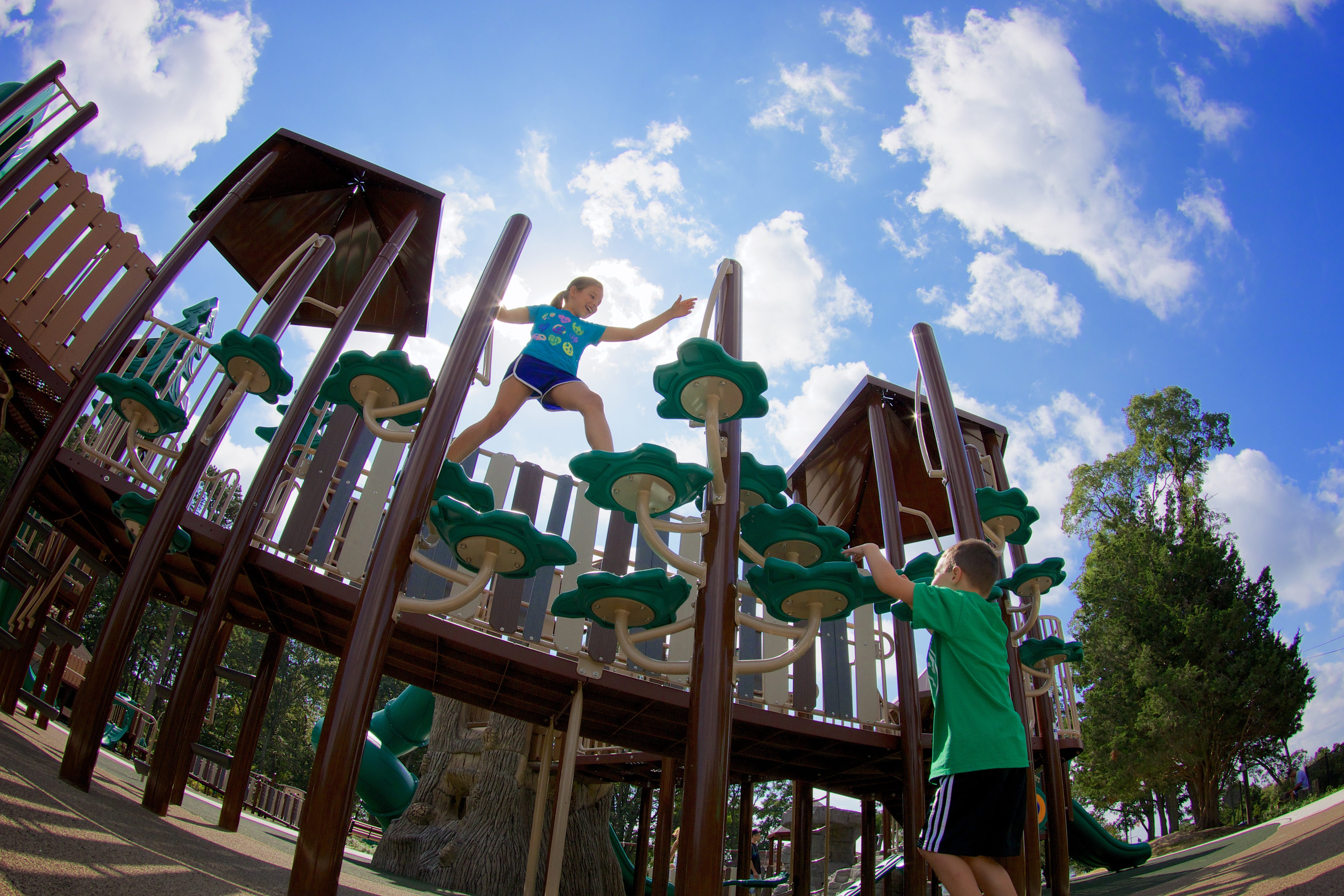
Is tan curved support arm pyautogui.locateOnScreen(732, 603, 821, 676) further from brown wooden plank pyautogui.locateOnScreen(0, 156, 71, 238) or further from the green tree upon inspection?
the green tree

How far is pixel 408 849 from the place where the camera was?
8.92 m

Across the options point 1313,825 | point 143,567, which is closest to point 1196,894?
point 1313,825

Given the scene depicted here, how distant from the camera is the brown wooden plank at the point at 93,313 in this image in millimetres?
6922

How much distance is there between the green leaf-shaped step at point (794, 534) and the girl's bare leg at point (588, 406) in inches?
40.7

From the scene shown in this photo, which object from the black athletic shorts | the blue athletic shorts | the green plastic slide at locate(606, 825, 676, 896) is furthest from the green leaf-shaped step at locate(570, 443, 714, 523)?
the green plastic slide at locate(606, 825, 676, 896)

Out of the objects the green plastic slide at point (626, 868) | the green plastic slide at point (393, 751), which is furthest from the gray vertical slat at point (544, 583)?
the green plastic slide at point (393, 751)

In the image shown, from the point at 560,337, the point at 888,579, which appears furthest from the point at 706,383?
the point at 560,337

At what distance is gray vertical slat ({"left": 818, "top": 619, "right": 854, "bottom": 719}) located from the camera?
266 inches

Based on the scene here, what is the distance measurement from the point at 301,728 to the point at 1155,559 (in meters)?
37.6

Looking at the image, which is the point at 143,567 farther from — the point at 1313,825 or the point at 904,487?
the point at 1313,825

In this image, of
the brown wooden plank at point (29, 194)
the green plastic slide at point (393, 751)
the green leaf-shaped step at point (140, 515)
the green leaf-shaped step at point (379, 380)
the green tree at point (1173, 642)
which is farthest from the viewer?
the green tree at point (1173, 642)

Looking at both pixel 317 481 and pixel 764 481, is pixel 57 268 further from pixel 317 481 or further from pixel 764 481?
pixel 764 481

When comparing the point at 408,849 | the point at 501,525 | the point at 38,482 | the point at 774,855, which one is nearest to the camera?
the point at 501,525

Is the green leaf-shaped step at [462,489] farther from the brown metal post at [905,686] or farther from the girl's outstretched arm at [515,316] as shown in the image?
the brown metal post at [905,686]
